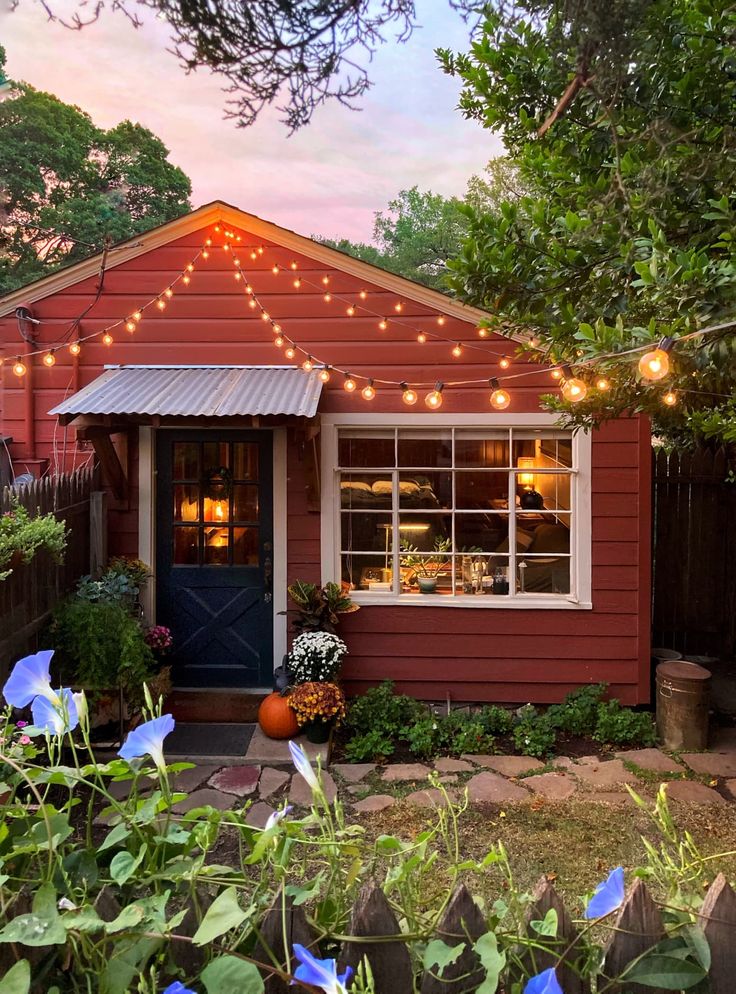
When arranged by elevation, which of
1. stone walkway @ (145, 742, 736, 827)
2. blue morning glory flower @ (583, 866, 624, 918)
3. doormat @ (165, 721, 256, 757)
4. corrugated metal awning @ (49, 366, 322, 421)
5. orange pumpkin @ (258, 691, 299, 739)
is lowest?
stone walkway @ (145, 742, 736, 827)

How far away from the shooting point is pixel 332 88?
198 cm

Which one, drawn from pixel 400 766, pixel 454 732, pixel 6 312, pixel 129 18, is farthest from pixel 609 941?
pixel 6 312

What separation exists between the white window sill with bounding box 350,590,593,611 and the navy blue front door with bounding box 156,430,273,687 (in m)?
0.85

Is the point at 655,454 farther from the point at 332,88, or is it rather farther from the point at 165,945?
the point at 165,945

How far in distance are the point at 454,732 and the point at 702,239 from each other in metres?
3.53

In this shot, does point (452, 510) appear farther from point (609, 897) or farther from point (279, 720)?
point (609, 897)

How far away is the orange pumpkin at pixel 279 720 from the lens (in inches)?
181

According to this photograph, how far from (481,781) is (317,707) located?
1.15 m

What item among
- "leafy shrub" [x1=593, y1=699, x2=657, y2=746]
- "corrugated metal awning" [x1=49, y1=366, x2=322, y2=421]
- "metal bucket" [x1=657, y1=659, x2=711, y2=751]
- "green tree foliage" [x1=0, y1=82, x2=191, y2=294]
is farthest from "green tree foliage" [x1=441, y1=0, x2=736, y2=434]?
"green tree foliage" [x1=0, y1=82, x2=191, y2=294]

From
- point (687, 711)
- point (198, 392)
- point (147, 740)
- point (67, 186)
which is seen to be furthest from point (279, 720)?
point (67, 186)

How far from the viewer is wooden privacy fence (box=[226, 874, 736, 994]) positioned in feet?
3.83

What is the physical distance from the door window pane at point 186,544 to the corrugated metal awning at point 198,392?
3.89 feet

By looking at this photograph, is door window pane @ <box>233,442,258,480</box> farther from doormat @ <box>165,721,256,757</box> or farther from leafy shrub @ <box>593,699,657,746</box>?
leafy shrub @ <box>593,699,657,746</box>

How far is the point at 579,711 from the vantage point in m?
4.96
